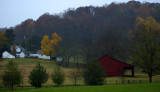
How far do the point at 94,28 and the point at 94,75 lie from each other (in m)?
68.8

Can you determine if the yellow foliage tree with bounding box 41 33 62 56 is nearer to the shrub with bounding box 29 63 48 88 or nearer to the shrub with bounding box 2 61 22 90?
the shrub with bounding box 29 63 48 88

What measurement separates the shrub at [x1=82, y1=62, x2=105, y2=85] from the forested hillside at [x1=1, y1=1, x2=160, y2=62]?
109 ft

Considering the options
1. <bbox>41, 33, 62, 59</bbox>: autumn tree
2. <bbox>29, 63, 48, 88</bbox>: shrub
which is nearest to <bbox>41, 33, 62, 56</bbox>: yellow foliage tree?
<bbox>41, 33, 62, 59</bbox>: autumn tree

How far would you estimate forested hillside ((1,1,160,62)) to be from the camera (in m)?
71.7

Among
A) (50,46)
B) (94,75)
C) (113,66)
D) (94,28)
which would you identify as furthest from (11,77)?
(94,28)

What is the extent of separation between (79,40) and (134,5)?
38.6 meters

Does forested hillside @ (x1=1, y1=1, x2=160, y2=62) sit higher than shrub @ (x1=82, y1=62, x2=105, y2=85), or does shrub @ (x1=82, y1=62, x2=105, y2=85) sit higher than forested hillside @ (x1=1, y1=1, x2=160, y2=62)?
forested hillside @ (x1=1, y1=1, x2=160, y2=62)

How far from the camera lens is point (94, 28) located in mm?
102250

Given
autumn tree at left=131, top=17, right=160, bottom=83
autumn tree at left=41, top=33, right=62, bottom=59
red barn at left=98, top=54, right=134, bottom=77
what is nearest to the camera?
autumn tree at left=131, top=17, right=160, bottom=83

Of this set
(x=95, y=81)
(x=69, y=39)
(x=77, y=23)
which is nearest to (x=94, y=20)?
(x=77, y=23)

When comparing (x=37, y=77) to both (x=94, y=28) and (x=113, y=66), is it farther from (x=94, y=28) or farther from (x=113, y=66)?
(x=94, y=28)

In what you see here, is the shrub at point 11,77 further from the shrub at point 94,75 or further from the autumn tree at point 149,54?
the autumn tree at point 149,54

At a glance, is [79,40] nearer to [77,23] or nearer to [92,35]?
[92,35]

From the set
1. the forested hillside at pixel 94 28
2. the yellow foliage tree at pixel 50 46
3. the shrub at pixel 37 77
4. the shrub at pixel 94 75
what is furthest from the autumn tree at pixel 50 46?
the shrub at pixel 37 77
